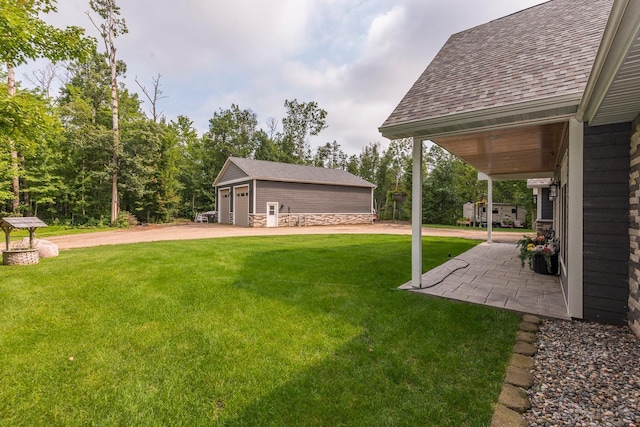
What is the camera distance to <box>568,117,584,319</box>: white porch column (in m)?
3.26

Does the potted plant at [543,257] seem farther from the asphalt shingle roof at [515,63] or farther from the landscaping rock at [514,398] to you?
the landscaping rock at [514,398]

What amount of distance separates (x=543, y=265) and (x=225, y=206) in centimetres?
1889

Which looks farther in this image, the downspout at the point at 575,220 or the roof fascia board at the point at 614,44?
the downspout at the point at 575,220

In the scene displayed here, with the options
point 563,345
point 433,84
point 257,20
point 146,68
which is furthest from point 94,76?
point 563,345

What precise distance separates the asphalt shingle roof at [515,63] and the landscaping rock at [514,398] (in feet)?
9.83

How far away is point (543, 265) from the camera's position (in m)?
5.57

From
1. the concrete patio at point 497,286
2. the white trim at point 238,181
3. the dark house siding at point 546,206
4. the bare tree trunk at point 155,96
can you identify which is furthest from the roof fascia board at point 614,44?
the bare tree trunk at point 155,96

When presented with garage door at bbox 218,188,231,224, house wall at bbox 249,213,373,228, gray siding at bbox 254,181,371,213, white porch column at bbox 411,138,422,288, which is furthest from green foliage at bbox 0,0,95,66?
garage door at bbox 218,188,231,224

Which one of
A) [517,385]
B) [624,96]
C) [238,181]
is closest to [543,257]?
[624,96]

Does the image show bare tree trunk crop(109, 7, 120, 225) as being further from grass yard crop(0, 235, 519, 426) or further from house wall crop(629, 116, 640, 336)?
house wall crop(629, 116, 640, 336)

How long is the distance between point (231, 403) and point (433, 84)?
5.15 meters

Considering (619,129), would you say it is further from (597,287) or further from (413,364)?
(413,364)

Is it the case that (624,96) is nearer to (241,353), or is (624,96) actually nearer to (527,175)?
(241,353)

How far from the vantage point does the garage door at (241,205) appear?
1783cm
